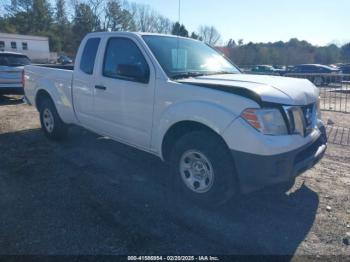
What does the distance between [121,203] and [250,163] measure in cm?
163

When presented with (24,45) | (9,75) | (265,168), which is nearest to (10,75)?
(9,75)

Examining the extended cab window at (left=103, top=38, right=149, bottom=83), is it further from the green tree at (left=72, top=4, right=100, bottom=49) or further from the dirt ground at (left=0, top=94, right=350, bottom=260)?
the green tree at (left=72, top=4, right=100, bottom=49)

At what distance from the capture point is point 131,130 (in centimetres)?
425

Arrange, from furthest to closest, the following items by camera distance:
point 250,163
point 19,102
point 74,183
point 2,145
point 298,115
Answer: point 19,102
point 2,145
point 74,183
point 298,115
point 250,163

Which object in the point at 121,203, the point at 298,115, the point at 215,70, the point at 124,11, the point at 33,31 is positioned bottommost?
the point at 121,203

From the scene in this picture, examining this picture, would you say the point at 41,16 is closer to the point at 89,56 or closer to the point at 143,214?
the point at 89,56

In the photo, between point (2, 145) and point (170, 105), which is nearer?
point (170, 105)

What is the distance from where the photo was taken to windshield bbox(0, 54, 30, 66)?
10594mm

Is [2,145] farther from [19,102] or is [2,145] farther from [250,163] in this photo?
[19,102]

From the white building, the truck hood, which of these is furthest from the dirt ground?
the white building

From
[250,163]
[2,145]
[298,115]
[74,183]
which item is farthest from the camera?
[2,145]

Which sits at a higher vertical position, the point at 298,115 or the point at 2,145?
the point at 298,115

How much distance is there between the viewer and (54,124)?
591 centimetres

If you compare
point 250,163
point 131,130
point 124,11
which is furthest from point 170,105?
point 124,11
